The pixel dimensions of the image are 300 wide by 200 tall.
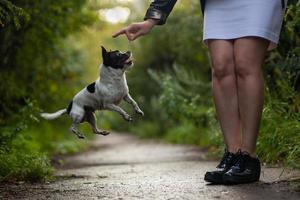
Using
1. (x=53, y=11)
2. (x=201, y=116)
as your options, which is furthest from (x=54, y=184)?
(x=201, y=116)

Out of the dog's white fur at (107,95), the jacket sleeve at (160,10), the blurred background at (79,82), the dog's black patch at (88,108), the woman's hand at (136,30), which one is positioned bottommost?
the blurred background at (79,82)

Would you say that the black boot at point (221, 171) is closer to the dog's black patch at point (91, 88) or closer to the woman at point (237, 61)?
the woman at point (237, 61)

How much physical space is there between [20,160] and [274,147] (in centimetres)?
238

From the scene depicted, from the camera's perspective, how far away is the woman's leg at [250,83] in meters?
4.09

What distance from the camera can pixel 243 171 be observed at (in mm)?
4094

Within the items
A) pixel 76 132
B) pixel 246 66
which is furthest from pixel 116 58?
pixel 246 66

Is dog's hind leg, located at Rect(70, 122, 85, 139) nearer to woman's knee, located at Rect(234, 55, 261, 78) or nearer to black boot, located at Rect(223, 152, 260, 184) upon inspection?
black boot, located at Rect(223, 152, 260, 184)

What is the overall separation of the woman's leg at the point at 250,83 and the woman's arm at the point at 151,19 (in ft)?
1.80

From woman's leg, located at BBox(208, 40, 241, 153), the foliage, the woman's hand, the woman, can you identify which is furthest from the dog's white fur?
the foliage

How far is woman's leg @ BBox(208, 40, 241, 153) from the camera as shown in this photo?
165 inches

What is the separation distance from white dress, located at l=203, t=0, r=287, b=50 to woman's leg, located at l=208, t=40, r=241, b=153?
99 millimetres

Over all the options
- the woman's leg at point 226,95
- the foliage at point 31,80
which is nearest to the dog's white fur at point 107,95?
the woman's leg at point 226,95

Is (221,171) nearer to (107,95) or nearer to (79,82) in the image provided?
(107,95)

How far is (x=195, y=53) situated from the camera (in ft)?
37.8
